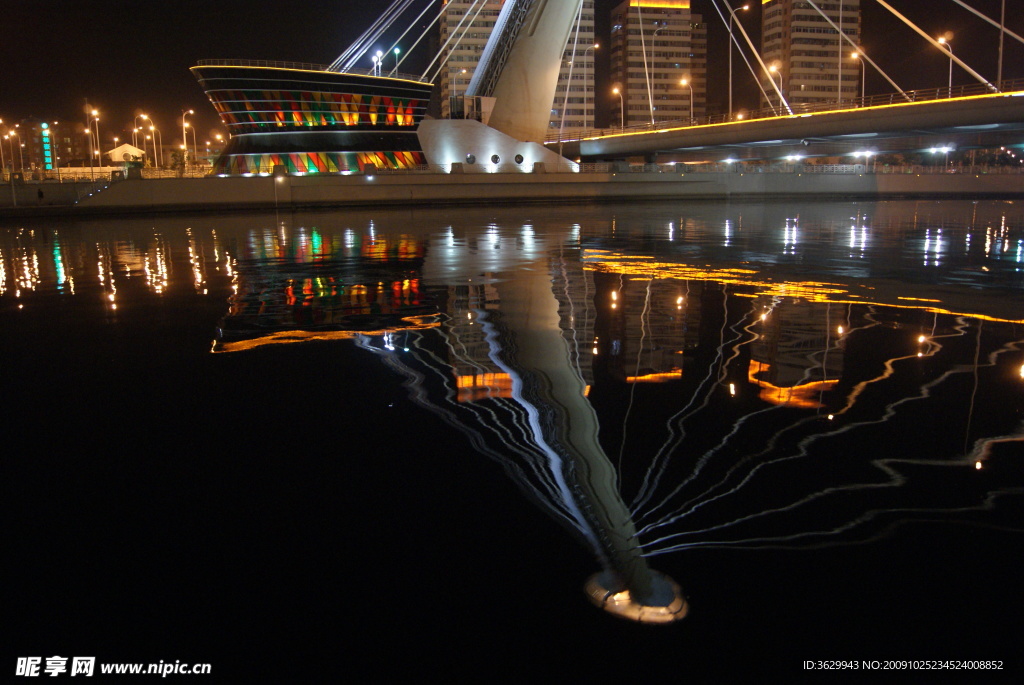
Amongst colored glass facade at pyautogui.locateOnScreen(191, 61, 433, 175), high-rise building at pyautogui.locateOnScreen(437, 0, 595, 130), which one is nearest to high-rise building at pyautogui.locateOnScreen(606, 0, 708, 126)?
high-rise building at pyautogui.locateOnScreen(437, 0, 595, 130)

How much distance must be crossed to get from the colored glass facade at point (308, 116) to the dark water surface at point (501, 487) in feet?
183

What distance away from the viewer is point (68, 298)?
1121 centimetres

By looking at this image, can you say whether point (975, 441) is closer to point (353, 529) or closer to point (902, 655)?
point (902, 655)

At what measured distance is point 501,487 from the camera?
3828mm

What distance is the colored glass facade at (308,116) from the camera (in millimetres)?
60125

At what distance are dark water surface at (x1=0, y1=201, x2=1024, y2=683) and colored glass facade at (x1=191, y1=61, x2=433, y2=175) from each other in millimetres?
55674

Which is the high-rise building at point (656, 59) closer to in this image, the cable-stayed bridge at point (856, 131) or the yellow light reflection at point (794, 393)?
the cable-stayed bridge at point (856, 131)

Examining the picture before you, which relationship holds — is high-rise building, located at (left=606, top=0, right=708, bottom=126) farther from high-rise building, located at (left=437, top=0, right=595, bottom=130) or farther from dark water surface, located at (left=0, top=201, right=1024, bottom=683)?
dark water surface, located at (left=0, top=201, right=1024, bottom=683)

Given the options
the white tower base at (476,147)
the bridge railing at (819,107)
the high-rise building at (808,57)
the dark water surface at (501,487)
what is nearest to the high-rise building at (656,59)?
the high-rise building at (808,57)

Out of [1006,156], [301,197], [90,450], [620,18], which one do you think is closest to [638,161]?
[301,197]

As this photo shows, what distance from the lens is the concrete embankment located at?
46.1 meters

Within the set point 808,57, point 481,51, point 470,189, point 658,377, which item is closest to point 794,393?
point 658,377

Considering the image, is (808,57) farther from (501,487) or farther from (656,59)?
(501,487)

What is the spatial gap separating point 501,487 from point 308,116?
2492 inches
